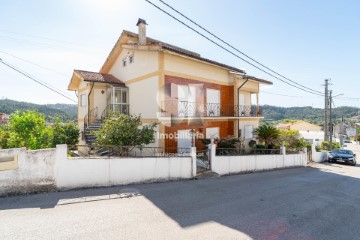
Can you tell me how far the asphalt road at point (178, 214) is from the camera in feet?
15.2

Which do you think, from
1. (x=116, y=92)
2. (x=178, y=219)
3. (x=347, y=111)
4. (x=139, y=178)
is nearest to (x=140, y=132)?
(x=139, y=178)

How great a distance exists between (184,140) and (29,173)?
8171 mm

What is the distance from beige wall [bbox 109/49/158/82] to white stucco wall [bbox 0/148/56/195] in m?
7.56

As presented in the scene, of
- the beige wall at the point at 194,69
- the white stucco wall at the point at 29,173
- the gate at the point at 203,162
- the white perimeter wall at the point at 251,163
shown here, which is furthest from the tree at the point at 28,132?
the white perimeter wall at the point at 251,163

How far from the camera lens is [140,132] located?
9398 millimetres

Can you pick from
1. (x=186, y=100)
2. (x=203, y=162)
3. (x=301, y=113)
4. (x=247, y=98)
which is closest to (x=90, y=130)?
(x=186, y=100)

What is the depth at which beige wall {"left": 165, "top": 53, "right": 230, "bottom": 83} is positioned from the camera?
12445 mm

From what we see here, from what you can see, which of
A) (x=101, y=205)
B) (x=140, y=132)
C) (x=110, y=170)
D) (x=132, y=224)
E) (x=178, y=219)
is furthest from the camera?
(x=140, y=132)

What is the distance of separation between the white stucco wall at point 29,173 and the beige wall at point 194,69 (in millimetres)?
7804

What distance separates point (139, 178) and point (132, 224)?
3.32 metres

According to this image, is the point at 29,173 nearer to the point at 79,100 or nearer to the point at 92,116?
the point at 92,116

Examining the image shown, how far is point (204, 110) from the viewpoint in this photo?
1421 centimetres

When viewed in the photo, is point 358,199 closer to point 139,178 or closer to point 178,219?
point 178,219

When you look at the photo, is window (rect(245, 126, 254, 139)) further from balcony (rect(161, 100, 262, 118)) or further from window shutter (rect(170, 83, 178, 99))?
window shutter (rect(170, 83, 178, 99))
